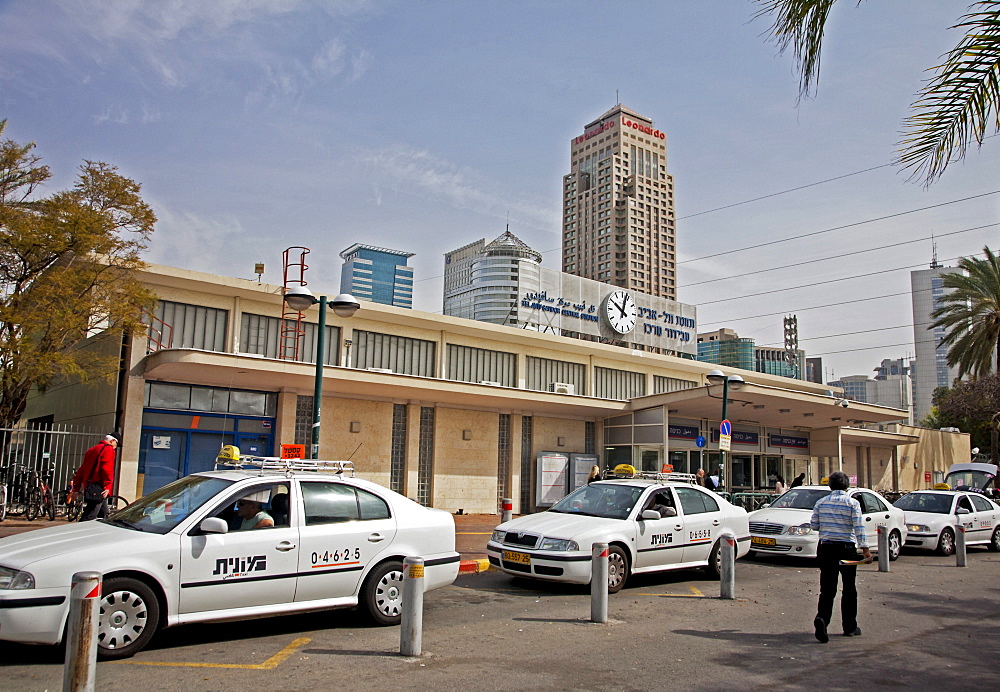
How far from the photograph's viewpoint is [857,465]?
39281 mm

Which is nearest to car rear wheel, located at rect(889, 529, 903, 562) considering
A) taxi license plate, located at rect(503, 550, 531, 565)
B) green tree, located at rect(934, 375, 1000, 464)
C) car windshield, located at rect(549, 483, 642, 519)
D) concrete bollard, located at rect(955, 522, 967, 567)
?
concrete bollard, located at rect(955, 522, 967, 567)

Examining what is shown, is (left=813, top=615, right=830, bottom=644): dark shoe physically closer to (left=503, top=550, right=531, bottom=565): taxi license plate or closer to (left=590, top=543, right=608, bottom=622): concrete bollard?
(left=590, top=543, right=608, bottom=622): concrete bollard

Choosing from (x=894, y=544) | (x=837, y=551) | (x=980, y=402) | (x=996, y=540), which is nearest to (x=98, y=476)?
(x=837, y=551)

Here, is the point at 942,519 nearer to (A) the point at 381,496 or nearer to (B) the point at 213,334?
(A) the point at 381,496

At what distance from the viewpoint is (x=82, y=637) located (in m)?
5.01

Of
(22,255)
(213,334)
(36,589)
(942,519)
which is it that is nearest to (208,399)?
(213,334)

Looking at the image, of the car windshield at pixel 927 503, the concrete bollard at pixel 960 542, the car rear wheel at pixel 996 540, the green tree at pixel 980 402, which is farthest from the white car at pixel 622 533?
the green tree at pixel 980 402

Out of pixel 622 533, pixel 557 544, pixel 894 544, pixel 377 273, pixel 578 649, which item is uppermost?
pixel 377 273

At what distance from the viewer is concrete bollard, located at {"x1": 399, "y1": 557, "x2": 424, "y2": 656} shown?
6.68 metres

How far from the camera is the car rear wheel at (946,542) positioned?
17.1 m

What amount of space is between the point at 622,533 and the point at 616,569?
1.67ft

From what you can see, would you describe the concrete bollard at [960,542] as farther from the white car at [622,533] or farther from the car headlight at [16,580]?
the car headlight at [16,580]

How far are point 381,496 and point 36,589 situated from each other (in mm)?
3328

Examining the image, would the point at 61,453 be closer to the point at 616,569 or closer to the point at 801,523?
the point at 616,569
